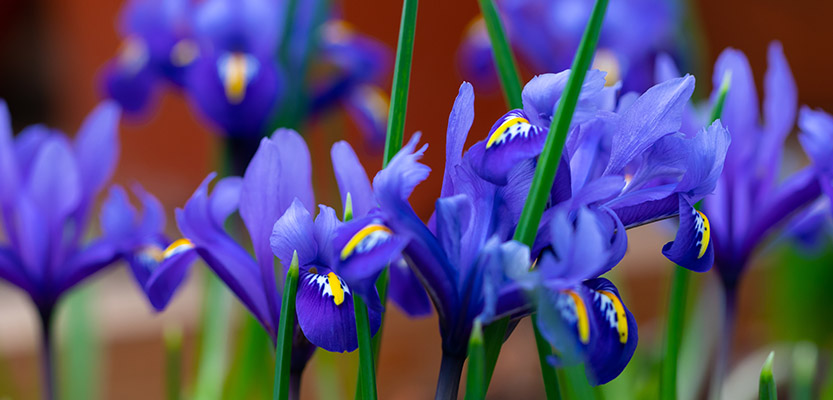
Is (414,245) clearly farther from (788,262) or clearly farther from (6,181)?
(788,262)

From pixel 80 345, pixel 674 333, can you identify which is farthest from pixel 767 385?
pixel 80 345

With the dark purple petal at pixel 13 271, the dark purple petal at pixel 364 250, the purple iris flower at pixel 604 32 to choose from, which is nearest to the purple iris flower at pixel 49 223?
the dark purple petal at pixel 13 271

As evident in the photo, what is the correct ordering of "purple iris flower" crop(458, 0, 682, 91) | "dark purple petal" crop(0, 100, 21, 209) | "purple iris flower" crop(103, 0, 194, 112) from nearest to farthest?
"dark purple petal" crop(0, 100, 21, 209) → "purple iris flower" crop(103, 0, 194, 112) → "purple iris flower" crop(458, 0, 682, 91)

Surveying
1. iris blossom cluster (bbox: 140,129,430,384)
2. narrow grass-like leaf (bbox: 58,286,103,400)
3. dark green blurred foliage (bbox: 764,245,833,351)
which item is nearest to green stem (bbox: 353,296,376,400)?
iris blossom cluster (bbox: 140,129,430,384)

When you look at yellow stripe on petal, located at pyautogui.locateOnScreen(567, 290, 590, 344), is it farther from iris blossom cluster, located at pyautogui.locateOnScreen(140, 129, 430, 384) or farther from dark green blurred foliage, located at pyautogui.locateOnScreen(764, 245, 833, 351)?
dark green blurred foliage, located at pyautogui.locateOnScreen(764, 245, 833, 351)

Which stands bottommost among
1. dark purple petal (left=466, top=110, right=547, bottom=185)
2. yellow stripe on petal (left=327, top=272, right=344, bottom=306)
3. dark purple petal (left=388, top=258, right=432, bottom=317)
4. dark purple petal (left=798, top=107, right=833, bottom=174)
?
dark purple petal (left=388, top=258, right=432, bottom=317)

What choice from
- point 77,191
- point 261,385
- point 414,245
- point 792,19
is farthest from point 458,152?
point 792,19

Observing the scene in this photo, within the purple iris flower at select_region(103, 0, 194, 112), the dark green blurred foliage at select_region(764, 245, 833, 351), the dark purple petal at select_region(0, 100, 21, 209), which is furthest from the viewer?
the dark green blurred foliage at select_region(764, 245, 833, 351)

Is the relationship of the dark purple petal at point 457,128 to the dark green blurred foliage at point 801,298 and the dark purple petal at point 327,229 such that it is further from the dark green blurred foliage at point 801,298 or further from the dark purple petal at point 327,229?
the dark green blurred foliage at point 801,298
